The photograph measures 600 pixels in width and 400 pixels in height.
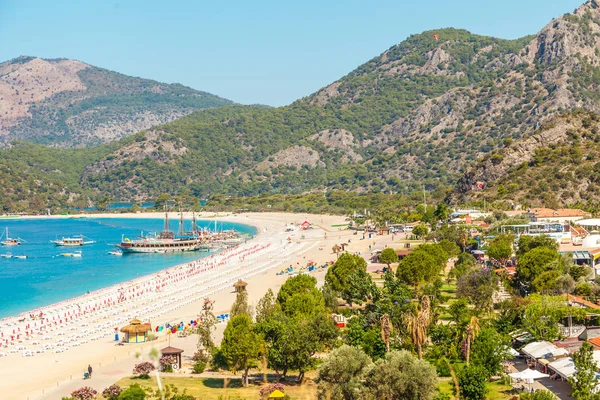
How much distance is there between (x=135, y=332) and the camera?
52.6m

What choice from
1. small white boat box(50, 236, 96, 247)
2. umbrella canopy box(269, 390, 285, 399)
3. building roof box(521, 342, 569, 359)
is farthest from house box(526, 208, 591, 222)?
small white boat box(50, 236, 96, 247)

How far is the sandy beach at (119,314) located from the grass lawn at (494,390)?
49.5 ft

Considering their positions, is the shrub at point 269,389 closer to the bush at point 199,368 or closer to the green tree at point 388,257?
the bush at point 199,368

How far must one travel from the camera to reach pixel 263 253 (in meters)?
116

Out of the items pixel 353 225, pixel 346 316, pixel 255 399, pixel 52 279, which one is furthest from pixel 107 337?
pixel 353 225

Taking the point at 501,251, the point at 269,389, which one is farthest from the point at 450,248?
the point at 269,389

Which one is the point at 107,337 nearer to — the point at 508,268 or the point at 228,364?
the point at 228,364

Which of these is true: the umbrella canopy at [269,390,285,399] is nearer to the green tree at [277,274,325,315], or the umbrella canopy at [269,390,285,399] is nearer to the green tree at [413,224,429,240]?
the green tree at [277,274,325,315]

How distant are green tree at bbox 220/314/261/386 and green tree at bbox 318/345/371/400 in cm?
634

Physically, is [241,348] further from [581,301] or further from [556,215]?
[556,215]

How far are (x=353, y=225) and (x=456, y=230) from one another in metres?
60.1

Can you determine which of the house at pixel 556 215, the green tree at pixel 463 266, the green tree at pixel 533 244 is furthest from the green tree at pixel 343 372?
the house at pixel 556 215

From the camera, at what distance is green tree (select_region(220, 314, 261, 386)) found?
1526 inches

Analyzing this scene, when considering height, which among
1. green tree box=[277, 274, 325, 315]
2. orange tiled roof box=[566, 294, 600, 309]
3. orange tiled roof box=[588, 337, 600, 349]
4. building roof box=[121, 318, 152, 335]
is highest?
green tree box=[277, 274, 325, 315]
